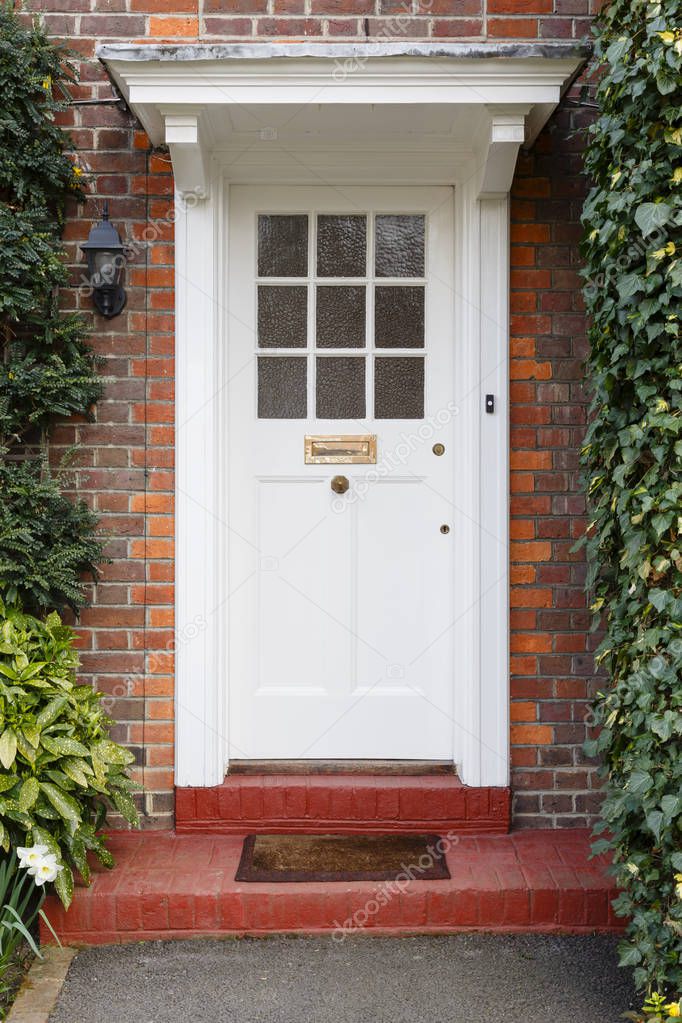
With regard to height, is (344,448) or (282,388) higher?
(282,388)

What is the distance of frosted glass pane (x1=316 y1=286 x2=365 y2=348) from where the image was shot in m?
3.80

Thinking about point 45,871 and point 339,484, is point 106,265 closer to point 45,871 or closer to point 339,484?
point 339,484

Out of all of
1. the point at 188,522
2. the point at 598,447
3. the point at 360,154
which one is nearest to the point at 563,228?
the point at 360,154

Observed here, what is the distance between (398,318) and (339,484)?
0.72m

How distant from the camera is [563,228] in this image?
3654 mm

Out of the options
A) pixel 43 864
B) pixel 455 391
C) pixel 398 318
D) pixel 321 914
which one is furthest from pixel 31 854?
pixel 398 318

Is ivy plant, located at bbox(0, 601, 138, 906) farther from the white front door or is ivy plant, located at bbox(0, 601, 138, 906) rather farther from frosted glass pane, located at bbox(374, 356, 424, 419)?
frosted glass pane, located at bbox(374, 356, 424, 419)

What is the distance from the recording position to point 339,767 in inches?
148

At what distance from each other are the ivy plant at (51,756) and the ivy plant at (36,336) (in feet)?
0.82

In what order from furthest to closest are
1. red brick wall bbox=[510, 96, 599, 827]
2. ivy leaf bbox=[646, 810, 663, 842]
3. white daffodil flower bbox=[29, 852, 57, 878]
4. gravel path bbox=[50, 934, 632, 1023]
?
red brick wall bbox=[510, 96, 599, 827], white daffodil flower bbox=[29, 852, 57, 878], gravel path bbox=[50, 934, 632, 1023], ivy leaf bbox=[646, 810, 663, 842]

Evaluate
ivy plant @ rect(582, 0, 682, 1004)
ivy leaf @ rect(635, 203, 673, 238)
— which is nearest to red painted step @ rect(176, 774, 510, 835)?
ivy plant @ rect(582, 0, 682, 1004)

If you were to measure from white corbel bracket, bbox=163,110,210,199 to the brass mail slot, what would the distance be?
1048 mm

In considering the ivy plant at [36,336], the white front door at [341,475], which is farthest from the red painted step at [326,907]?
the ivy plant at [36,336]

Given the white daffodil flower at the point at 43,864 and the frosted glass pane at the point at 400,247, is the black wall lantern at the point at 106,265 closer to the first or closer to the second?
the frosted glass pane at the point at 400,247
